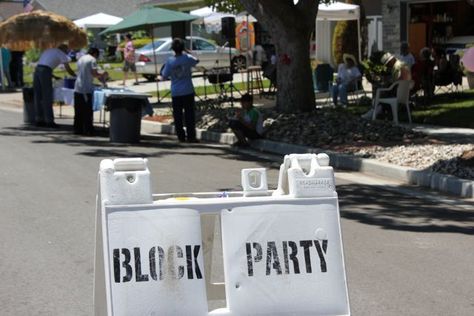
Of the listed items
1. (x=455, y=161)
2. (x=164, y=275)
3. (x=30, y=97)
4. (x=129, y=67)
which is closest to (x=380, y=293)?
(x=164, y=275)

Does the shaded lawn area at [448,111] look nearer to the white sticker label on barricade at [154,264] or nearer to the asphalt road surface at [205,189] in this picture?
the asphalt road surface at [205,189]

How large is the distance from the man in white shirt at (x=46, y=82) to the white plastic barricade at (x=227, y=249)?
1472 cm

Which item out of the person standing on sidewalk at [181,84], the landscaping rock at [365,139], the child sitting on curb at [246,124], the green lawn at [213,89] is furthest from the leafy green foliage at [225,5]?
the child sitting on curb at [246,124]

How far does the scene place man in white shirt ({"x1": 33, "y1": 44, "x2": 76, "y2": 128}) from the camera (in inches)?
753

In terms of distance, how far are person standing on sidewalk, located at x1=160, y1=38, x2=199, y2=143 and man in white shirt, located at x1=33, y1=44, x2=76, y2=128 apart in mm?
3380

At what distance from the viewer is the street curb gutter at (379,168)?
11.3 meters

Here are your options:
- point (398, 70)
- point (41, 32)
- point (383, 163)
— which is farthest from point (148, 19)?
point (383, 163)

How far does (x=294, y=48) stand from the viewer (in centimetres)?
1752

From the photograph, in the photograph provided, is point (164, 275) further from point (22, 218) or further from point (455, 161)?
point (455, 161)

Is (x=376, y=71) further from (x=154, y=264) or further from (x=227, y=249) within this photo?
(x=154, y=264)

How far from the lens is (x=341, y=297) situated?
15.8ft

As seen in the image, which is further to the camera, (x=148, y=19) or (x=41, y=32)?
(x=148, y=19)

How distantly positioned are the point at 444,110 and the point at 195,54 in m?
19.1

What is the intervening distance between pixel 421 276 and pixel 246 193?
2.62 meters
